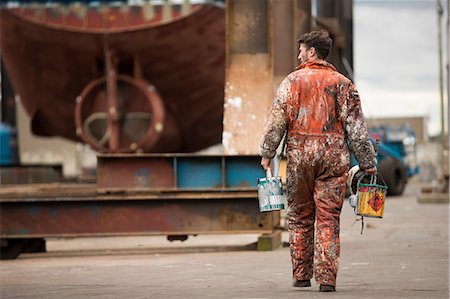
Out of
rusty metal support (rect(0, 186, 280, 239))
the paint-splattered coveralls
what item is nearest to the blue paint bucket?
the paint-splattered coveralls

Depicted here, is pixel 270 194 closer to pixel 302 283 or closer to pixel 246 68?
pixel 302 283

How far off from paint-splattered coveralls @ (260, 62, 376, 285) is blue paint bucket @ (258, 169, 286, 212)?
0.24 feet

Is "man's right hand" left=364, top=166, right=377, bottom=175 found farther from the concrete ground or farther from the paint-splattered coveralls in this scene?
the concrete ground

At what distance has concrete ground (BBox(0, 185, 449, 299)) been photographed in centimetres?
745

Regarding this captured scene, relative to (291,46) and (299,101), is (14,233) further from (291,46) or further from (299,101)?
(299,101)

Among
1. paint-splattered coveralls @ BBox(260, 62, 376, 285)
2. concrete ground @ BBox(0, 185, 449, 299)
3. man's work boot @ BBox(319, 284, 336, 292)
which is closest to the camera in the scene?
man's work boot @ BBox(319, 284, 336, 292)

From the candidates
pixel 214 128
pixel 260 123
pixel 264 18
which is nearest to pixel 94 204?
pixel 260 123

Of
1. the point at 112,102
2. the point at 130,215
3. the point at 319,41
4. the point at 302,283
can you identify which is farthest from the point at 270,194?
the point at 112,102

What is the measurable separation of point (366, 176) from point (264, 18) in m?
5.91

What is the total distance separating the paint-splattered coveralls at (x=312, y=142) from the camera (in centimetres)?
723

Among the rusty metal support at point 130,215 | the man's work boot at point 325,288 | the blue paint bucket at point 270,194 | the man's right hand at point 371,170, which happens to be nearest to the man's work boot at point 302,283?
the man's work boot at point 325,288

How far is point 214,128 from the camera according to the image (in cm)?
2975

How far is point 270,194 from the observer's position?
7359 millimetres

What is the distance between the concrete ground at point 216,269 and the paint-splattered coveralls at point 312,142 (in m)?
0.48
